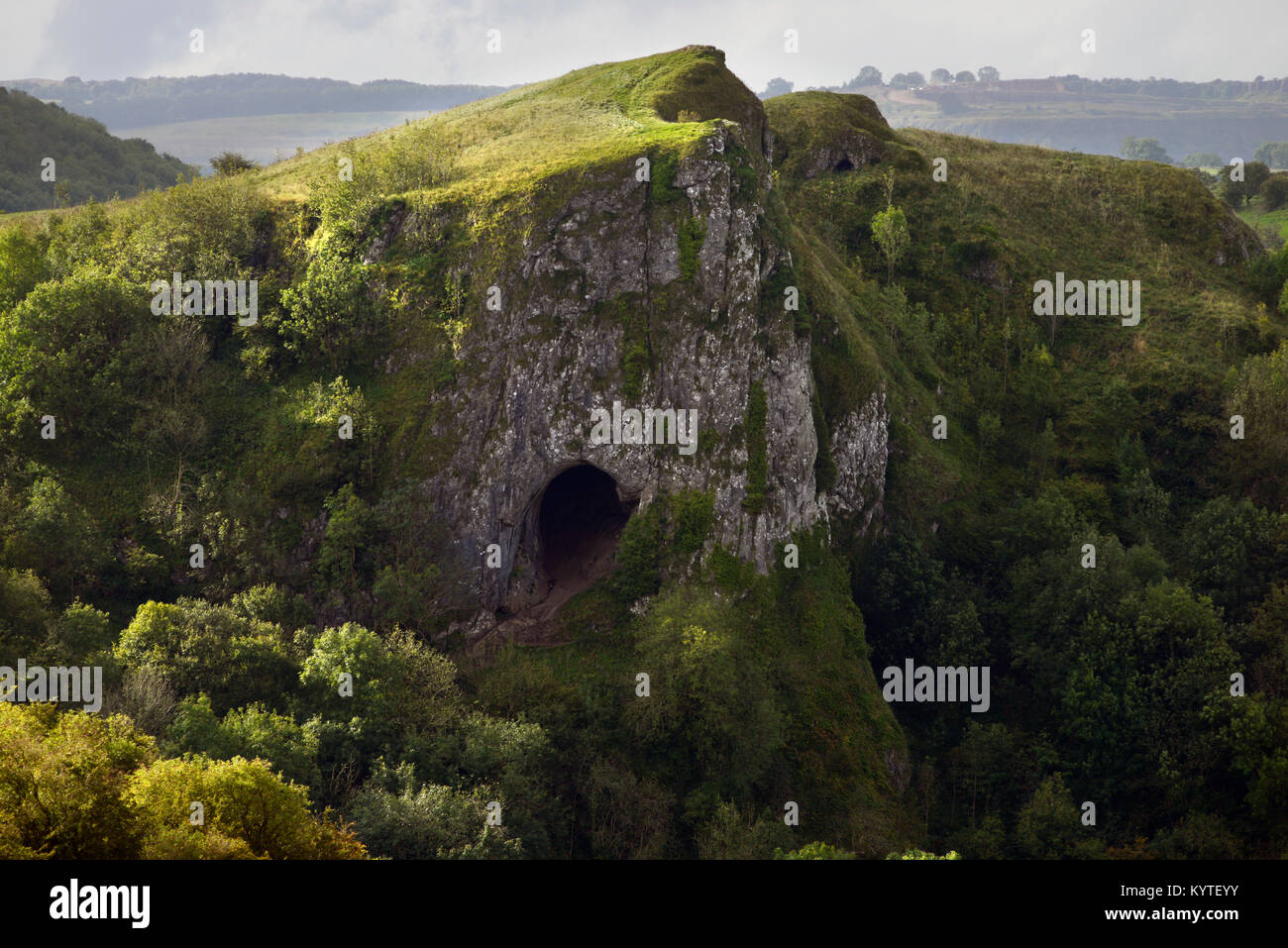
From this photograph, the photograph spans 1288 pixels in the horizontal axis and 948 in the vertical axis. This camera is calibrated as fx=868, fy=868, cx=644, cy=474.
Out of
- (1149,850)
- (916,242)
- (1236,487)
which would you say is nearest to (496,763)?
(1149,850)

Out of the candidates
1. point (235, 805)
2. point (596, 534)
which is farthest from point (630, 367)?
point (235, 805)

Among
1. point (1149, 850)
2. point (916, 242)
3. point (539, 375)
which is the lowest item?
point (1149, 850)
